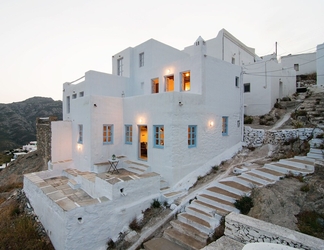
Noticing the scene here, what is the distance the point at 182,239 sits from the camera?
5.79m

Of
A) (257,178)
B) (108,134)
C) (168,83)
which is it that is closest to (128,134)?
(108,134)

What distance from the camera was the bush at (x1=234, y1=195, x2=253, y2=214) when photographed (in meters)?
6.07

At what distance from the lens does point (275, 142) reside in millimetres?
11750

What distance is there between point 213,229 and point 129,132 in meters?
7.13

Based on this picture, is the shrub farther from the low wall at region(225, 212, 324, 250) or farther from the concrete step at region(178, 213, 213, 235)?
the low wall at region(225, 212, 324, 250)

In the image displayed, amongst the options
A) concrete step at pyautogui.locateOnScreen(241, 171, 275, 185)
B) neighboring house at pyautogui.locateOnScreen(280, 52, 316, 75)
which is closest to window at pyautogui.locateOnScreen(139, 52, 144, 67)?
concrete step at pyautogui.locateOnScreen(241, 171, 275, 185)

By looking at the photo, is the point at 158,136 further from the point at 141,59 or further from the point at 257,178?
the point at 141,59

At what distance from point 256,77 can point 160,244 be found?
1609cm

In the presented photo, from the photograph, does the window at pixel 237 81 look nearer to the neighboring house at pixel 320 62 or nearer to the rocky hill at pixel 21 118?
the neighboring house at pixel 320 62

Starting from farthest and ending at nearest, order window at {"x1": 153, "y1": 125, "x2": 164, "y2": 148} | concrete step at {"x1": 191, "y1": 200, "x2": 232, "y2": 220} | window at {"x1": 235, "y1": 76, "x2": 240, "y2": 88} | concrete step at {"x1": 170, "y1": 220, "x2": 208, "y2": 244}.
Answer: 1. window at {"x1": 235, "y1": 76, "x2": 240, "y2": 88}
2. window at {"x1": 153, "y1": 125, "x2": 164, "y2": 148}
3. concrete step at {"x1": 191, "y1": 200, "x2": 232, "y2": 220}
4. concrete step at {"x1": 170, "y1": 220, "x2": 208, "y2": 244}

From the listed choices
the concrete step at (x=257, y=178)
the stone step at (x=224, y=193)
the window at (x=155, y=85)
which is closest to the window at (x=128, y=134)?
the window at (x=155, y=85)

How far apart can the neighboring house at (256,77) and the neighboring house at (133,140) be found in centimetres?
489

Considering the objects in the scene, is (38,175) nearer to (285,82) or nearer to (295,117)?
(295,117)

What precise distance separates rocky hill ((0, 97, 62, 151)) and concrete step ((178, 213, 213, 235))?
59993mm
